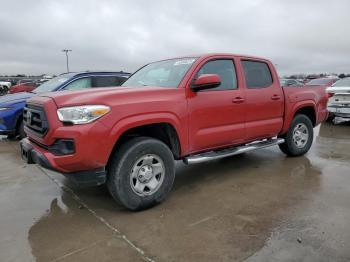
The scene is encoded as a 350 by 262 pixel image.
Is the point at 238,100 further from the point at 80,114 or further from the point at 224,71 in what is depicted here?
the point at 80,114

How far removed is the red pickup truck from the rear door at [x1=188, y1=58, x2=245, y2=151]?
1 cm

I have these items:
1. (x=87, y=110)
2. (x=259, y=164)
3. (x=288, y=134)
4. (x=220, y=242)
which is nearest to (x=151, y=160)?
(x=87, y=110)

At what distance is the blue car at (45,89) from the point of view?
7.92 metres

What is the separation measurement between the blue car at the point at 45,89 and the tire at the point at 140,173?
170 inches

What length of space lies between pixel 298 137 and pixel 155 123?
3.56m

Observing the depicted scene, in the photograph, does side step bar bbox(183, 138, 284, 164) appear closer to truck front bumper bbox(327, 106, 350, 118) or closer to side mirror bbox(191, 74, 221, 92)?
side mirror bbox(191, 74, 221, 92)

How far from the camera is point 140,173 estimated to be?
3939mm

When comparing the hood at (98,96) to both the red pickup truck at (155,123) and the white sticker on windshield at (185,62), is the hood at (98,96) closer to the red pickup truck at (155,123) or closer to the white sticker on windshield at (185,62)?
the red pickup truck at (155,123)

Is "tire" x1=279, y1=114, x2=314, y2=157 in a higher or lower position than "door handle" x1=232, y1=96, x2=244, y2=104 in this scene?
lower

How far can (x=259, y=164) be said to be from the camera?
6047 mm

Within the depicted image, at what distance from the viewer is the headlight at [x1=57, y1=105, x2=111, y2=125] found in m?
3.50

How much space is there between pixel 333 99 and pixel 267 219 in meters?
8.02

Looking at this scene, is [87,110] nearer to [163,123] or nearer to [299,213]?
[163,123]

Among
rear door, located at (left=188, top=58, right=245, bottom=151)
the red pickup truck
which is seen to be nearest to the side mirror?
the red pickup truck
